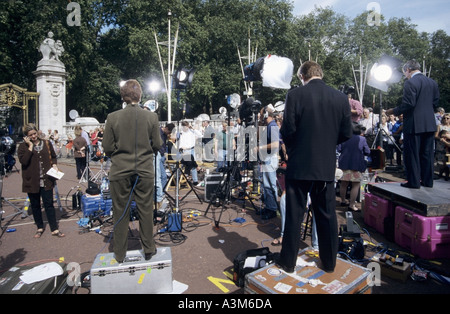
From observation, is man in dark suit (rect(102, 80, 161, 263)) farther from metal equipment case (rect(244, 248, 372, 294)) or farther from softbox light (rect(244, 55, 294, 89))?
softbox light (rect(244, 55, 294, 89))

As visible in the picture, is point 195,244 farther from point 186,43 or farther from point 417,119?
point 186,43

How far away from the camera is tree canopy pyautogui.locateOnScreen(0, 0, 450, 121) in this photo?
25780 mm

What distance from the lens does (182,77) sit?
6.29m

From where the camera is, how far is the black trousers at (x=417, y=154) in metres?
5.09

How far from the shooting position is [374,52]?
44.7 metres

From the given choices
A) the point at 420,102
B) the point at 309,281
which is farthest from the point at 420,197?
the point at 309,281

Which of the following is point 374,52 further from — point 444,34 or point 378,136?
point 378,136

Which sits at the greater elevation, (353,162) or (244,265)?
(353,162)

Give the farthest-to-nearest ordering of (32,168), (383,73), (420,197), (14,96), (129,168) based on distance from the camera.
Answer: (14,96) < (383,73) < (32,168) < (420,197) < (129,168)

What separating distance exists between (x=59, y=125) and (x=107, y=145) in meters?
19.6

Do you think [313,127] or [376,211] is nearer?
[313,127]

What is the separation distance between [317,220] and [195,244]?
2396mm
